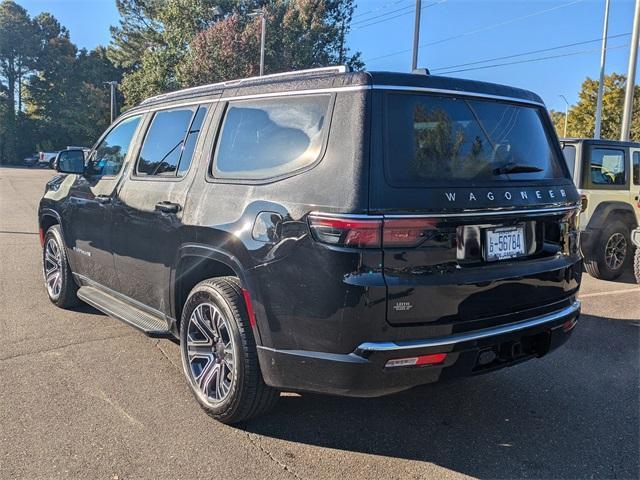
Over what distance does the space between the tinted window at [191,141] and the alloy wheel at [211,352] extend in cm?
97

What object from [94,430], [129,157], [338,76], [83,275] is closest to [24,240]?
[83,275]

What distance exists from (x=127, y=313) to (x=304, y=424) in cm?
168

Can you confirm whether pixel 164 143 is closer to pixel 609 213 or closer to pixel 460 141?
pixel 460 141

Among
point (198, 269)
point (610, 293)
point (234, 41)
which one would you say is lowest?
point (610, 293)

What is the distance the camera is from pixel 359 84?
9.27 feet

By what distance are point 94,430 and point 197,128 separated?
1976 millimetres

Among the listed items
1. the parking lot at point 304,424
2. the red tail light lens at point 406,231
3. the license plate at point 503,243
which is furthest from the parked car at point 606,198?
the red tail light lens at point 406,231

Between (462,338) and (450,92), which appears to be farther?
(450,92)

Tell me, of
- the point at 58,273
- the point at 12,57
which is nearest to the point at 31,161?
the point at 12,57

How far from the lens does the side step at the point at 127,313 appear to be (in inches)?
154

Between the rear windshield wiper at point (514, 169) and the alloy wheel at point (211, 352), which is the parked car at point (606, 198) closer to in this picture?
the rear windshield wiper at point (514, 169)

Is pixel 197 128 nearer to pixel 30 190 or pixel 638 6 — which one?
pixel 638 6

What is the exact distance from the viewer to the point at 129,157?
14.8 ft

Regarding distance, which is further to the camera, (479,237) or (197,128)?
(197,128)
